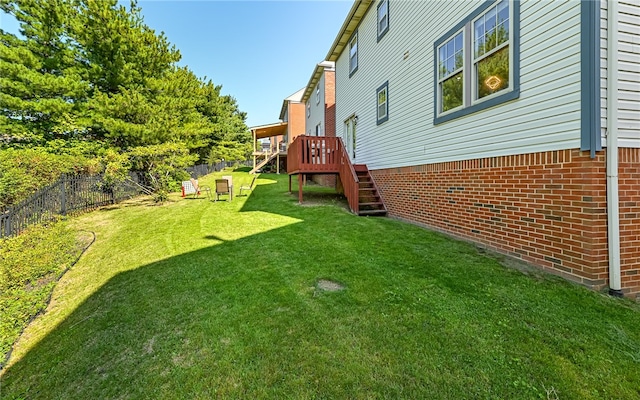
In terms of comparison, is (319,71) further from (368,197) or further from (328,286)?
(328,286)

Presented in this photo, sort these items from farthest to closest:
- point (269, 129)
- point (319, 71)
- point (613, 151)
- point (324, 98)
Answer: point (269, 129) < point (319, 71) < point (324, 98) < point (613, 151)

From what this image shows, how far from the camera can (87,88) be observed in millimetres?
14141

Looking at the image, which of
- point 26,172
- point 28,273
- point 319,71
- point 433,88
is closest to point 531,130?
point 433,88

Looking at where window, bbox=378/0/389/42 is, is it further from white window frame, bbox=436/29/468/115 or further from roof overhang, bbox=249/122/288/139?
roof overhang, bbox=249/122/288/139

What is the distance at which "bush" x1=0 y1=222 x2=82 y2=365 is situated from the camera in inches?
134

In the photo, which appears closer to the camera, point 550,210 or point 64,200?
point 550,210

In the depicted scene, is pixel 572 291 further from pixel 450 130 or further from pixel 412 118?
pixel 412 118

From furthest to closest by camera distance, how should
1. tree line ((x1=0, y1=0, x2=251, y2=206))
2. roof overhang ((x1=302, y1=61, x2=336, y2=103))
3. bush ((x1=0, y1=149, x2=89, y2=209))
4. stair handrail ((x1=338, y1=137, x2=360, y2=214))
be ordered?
roof overhang ((x1=302, y1=61, x2=336, y2=103)) → tree line ((x1=0, y1=0, x2=251, y2=206)) → stair handrail ((x1=338, y1=137, x2=360, y2=214)) → bush ((x1=0, y1=149, x2=89, y2=209))

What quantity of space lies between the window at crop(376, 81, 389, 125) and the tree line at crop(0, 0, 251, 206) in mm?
9148

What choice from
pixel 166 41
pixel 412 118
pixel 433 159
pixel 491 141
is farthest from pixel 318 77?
pixel 491 141

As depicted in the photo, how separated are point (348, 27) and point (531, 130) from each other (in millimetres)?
10004

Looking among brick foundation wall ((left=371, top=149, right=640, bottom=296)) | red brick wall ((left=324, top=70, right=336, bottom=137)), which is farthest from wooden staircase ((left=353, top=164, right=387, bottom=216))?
red brick wall ((left=324, top=70, right=336, bottom=137))

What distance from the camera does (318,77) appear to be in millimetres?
18141

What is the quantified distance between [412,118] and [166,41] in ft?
52.8
